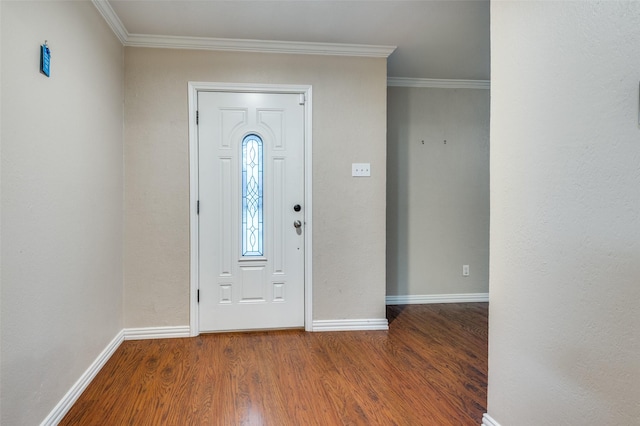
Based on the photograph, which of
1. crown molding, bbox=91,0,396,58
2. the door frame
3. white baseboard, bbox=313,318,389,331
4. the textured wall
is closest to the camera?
the textured wall

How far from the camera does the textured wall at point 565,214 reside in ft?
3.18

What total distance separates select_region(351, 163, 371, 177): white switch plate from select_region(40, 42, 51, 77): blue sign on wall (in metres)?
2.01

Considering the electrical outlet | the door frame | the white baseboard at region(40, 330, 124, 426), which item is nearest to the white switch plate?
the door frame

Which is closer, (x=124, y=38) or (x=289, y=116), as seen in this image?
(x=124, y=38)

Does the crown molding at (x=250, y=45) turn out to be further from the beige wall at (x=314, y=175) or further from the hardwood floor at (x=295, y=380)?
the hardwood floor at (x=295, y=380)

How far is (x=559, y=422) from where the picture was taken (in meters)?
1.19

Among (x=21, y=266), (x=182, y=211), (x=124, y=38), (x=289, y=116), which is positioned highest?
(x=124, y=38)

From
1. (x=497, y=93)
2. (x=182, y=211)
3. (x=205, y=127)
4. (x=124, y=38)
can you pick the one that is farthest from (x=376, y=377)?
(x=124, y=38)

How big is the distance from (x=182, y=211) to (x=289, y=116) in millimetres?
1130

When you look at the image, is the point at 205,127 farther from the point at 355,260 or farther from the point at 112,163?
the point at 355,260

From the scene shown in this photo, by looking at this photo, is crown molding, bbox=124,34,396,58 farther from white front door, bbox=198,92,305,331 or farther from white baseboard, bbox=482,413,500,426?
white baseboard, bbox=482,413,500,426

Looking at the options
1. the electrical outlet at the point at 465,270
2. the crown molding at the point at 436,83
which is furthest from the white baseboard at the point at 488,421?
the crown molding at the point at 436,83

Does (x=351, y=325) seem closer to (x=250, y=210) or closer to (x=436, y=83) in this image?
(x=250, y=210)

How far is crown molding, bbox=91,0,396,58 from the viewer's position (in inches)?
103
